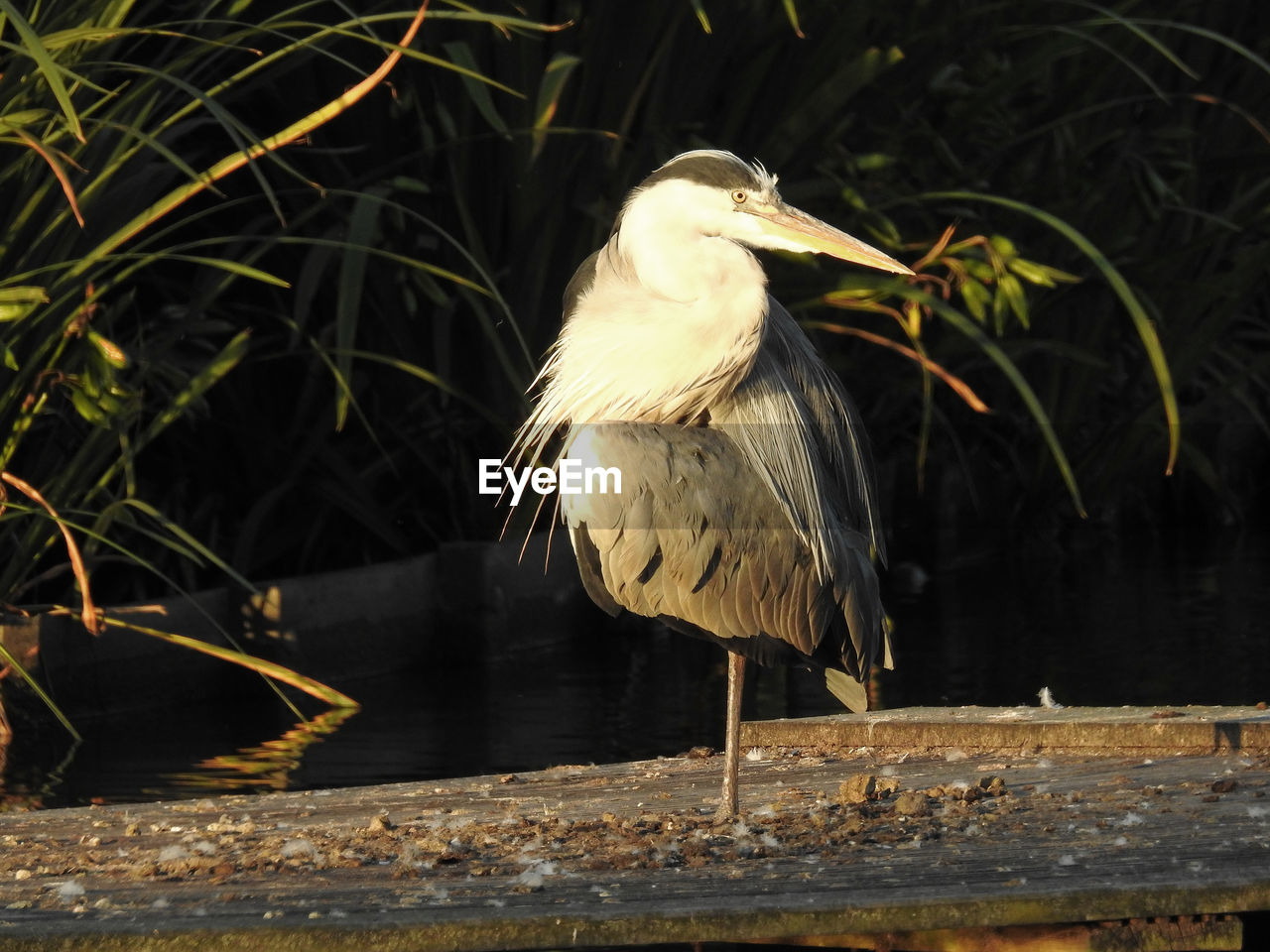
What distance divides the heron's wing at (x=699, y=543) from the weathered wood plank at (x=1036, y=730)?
689mm

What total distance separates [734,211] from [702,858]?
3.99 feet

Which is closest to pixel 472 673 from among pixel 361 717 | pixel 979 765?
pixel 361 717

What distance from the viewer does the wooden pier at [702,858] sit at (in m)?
2.90

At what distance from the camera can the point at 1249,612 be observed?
24.7 feet

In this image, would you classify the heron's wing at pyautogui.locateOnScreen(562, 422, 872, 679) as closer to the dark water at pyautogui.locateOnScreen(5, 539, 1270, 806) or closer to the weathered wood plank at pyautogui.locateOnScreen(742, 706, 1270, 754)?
the weathered wood plank at pyautogui.locateOnScreen(742, 706, 1270, 754)

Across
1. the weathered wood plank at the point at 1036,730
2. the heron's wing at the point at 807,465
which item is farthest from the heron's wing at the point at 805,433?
the weathered wood plank at the point at 1036,730

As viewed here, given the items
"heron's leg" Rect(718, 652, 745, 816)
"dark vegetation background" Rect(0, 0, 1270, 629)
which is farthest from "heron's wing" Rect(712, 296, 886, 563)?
"dark vegetation background" Rect(0, 0, 1270, 629)

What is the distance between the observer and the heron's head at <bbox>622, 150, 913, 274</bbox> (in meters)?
3.79

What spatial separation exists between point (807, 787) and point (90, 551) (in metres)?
2.55

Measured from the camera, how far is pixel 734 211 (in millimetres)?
3811

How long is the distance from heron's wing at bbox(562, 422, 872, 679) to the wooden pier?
33 centimetres

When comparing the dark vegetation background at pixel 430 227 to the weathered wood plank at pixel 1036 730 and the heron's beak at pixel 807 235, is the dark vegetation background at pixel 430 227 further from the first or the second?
the heron's beak at pixel 807 235

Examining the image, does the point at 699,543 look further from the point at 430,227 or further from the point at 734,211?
the point at 430,227

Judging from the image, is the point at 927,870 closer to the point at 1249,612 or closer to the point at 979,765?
the point at 979,765
